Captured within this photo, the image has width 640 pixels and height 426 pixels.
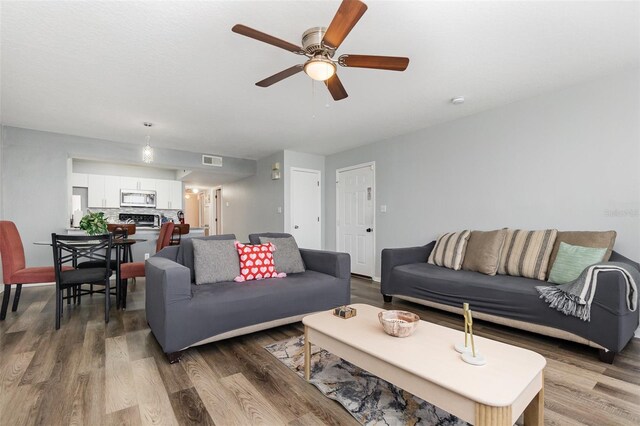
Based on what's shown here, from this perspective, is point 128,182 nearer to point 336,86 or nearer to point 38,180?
point 38,180

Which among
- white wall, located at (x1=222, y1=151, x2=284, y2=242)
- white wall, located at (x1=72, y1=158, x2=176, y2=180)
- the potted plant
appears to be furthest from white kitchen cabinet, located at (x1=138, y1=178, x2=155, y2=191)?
the potted plant

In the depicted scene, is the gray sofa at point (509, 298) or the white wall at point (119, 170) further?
the white wall at point (119, 170)

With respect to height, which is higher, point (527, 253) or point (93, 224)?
point (93, 224)

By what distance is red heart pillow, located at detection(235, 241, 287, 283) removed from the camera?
2.92 meters

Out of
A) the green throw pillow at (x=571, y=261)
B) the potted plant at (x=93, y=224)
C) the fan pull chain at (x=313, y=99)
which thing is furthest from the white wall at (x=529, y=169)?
the potted plant at (x=93, y=224)

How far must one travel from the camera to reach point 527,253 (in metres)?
3.03

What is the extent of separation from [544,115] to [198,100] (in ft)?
12.4

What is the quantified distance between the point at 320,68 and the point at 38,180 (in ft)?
16.1

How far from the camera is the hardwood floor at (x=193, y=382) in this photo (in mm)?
1583

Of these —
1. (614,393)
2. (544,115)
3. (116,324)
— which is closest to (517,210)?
(544,115)

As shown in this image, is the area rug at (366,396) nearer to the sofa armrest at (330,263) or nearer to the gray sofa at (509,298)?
the sofa armrest at (330,263)

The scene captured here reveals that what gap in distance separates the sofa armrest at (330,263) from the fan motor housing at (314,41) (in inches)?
75.5

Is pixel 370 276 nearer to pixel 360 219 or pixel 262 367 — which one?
pixel 360 219

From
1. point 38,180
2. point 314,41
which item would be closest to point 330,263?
point 314,41
